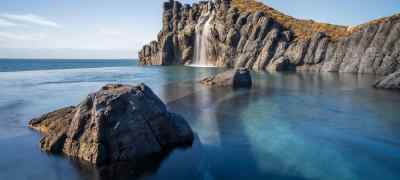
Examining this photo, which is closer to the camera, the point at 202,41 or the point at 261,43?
the point at 261,43

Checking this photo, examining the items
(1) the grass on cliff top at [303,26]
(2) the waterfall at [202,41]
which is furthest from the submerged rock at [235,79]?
(2) the waterfall at [202,41]

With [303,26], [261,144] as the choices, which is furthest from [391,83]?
[303,26]

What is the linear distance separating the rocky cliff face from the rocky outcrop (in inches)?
2513

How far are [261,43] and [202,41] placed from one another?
100.0ft

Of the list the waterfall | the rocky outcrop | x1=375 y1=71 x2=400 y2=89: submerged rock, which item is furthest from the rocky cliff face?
the rocky outcrop

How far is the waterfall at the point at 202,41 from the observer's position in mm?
121188

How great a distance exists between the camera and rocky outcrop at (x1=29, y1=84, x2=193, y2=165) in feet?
50.8

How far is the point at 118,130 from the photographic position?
15.7 meters

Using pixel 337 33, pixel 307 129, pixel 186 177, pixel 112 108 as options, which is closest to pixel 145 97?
pixel 112 108

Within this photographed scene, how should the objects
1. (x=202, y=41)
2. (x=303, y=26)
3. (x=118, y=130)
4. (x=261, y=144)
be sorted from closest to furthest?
(x=118, y=130) < (x=261, y=144) < (x=303, y=26) < (x=202, y=41)

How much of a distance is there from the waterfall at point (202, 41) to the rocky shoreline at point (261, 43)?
1.33 ft

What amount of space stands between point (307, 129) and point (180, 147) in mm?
9400

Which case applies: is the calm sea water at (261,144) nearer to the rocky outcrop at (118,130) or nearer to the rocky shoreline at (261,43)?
the rocky outcrop at (118,130)

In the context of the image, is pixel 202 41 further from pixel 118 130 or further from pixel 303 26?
pixel 118 130
